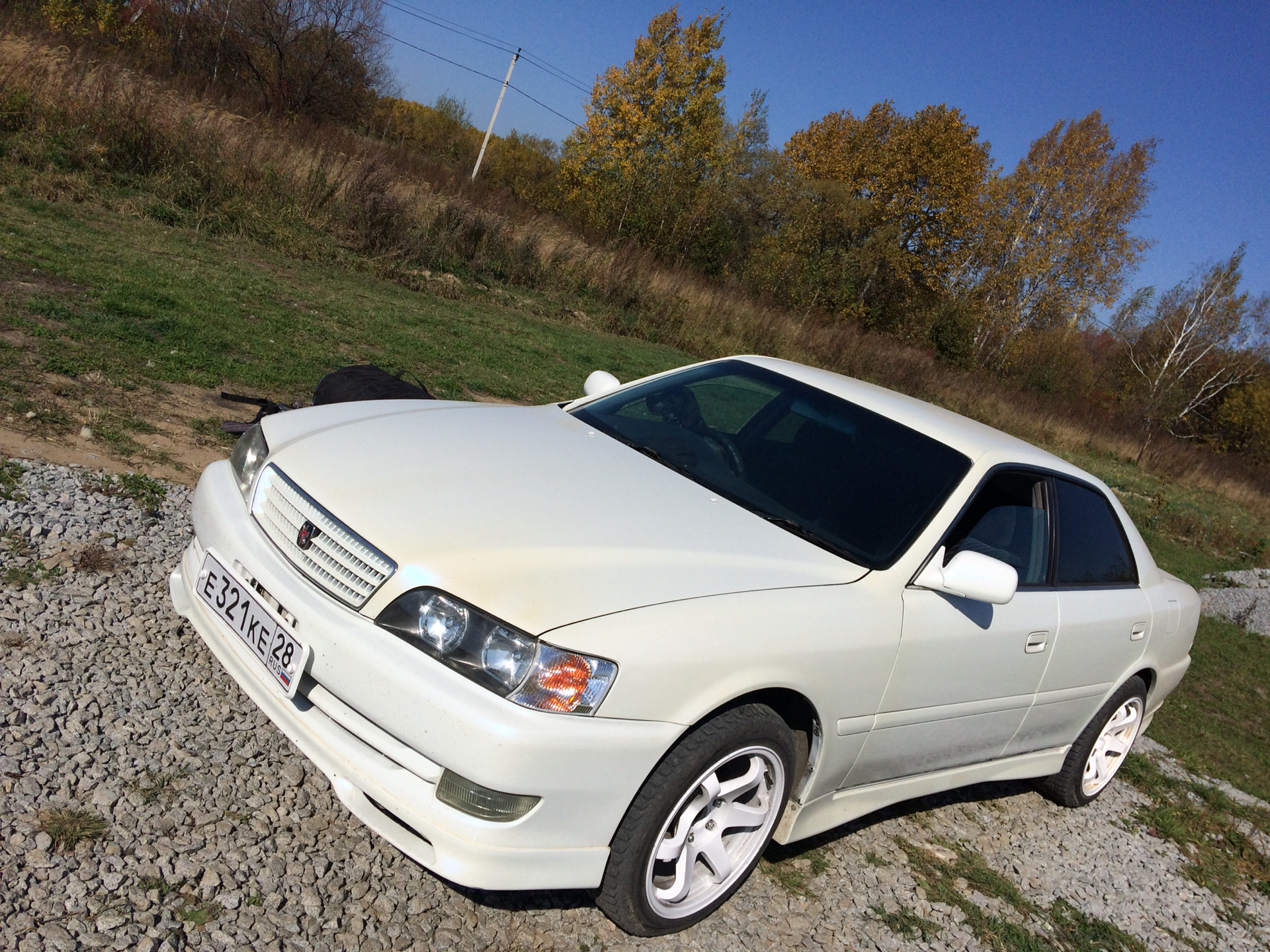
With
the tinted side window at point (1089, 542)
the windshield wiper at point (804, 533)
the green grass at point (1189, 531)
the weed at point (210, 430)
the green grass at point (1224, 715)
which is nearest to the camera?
the windshield wiper at point (804, 533)

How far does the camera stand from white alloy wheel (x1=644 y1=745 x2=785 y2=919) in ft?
8.45

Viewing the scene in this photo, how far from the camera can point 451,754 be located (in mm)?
2232

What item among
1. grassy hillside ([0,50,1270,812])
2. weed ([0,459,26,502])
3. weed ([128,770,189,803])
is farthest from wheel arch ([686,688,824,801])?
grassy hillside ([0,50,1270,812])

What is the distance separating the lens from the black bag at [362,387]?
15.3 feet

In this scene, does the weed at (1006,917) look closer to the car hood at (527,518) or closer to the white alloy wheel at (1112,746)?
the white alloy wheel at (1112,746)

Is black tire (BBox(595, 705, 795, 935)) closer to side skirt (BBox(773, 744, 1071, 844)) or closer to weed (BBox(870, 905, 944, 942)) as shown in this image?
side skirt (BBox(773, 744, 1071, 844))

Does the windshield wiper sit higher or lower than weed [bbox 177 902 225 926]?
higher

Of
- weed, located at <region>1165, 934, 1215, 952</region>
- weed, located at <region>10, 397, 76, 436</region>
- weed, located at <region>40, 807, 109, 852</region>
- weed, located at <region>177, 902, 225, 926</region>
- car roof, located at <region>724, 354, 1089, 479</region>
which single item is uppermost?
car roof, located at <region>724, 354, 1089, 479</region>

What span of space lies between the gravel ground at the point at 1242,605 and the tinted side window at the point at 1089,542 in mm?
7378

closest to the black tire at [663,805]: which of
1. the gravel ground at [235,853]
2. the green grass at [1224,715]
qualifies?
the gravel ground at [235,853]

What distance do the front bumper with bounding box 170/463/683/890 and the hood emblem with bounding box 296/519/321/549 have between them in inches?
7.1

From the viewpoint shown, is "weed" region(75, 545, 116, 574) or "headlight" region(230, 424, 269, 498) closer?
"headlight" region(230, 424, 269, 498)

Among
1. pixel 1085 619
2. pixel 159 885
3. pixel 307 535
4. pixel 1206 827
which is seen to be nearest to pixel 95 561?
pixel 307 535

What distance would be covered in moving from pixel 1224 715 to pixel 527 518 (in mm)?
7192
